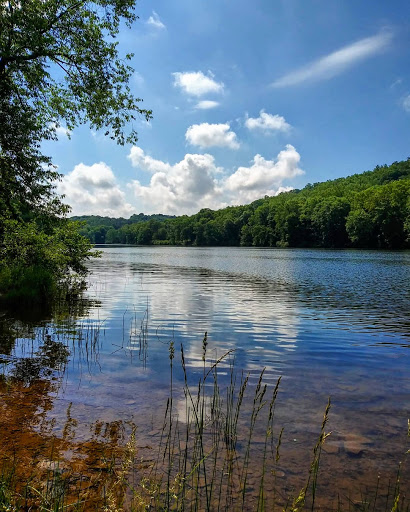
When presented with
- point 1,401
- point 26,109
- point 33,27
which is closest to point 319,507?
point 1,401

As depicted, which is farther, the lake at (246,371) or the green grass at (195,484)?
the lake at (246,371)

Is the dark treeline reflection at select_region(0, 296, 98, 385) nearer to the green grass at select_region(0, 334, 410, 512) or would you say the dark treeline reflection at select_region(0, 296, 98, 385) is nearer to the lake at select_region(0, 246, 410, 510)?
the lake at select_region(0, 246, 410, 510)

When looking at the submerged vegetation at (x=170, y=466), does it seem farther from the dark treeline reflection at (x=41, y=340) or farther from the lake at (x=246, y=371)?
the dark treeline reflection at (x=41, y=340)

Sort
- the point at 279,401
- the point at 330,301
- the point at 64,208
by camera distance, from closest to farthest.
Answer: the point at 279,401, the point at 64,208, the point at 330,301

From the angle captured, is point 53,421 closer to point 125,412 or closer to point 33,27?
point 125,412

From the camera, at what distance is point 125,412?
23.0 feet

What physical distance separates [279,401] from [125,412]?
3.16 metres

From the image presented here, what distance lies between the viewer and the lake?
5.91 m

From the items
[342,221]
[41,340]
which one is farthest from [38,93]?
[342,221]

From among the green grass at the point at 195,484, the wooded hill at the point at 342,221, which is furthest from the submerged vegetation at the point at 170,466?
the wooded hill at the point at 342,221

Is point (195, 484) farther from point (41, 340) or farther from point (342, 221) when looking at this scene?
point (342, 221)

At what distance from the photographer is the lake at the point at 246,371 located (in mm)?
5910

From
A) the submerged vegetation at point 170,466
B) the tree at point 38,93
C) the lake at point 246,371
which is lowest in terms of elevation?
the lake at point 246,371

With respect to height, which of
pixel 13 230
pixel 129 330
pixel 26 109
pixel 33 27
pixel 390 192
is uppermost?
pixel 390 192
